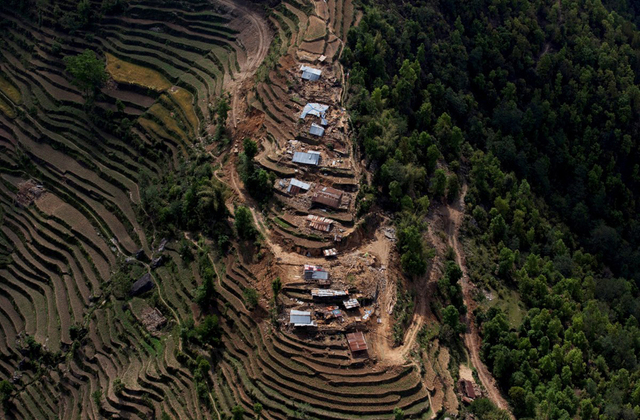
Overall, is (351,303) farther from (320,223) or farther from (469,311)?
(469,311)

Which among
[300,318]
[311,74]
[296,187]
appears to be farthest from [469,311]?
[311,74]

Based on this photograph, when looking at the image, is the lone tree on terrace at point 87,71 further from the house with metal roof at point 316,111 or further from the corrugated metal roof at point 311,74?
the house with metal roof at point 316,111

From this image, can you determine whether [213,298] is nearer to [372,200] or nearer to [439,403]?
[372,200]

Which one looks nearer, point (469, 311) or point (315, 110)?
point (469, 311)

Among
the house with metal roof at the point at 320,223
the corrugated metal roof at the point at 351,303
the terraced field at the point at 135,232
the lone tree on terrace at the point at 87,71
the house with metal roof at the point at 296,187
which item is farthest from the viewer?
the lone tree on terrace at the point at 87,71

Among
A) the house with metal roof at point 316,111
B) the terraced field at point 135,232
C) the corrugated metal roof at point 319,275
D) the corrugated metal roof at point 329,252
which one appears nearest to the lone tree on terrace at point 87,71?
the terraced field at point 135,232

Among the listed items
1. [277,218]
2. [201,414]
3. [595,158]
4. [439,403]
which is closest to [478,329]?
[439,403]
